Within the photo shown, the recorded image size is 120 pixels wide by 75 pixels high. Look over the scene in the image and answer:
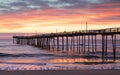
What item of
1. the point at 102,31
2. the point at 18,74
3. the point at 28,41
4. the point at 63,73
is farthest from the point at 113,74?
the point at 28,41

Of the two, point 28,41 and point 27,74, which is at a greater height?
point 27,74

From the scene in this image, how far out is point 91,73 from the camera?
1510 centimetres

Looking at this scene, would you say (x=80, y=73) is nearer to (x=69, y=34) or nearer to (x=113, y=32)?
(x=113, y=32)

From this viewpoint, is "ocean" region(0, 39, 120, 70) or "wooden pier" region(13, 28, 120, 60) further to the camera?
"wooden pier" region(13, 28, 120, 60)

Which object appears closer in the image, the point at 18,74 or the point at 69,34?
the point at 18,74

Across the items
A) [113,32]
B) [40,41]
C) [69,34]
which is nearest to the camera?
[113,32]

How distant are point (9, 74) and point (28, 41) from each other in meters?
73.4

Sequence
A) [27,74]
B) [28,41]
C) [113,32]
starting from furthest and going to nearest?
[28,41], [113,32], [27,74]

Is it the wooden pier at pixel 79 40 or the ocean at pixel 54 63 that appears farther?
the wooden pier at pixel 79 40

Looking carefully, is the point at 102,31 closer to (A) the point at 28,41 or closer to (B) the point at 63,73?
(B) the point at 63,73

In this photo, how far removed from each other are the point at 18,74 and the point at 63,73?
222 cm

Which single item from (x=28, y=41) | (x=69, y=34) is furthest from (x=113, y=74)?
(x=28, y=41)

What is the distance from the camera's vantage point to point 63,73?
15.0m

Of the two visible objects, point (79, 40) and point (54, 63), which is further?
point (79, 40)
